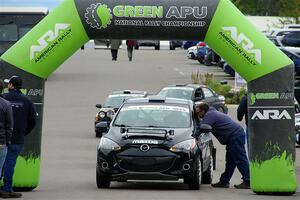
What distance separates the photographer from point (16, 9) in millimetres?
46031

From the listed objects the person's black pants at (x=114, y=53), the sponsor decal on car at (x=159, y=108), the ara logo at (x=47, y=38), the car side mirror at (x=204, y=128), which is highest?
the person's black pants at (x=114, y=53)

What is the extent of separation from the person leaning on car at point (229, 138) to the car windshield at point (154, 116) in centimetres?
35

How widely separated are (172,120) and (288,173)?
7.18 ft

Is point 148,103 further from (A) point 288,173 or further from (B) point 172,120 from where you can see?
(A) point 288,173

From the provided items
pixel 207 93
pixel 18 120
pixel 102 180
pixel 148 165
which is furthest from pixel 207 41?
pixel 207 93

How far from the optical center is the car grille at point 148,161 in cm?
1784

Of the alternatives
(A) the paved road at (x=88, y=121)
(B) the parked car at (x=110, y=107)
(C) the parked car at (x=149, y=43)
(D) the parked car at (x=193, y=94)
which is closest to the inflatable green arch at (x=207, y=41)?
(A) the paved road at (x=88, y=121)

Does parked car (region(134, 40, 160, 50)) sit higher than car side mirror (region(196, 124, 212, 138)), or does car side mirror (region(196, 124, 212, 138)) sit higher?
parked car (region(134, 40, 160, 50))

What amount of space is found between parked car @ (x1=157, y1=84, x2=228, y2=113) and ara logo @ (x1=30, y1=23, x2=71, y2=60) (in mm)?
16496

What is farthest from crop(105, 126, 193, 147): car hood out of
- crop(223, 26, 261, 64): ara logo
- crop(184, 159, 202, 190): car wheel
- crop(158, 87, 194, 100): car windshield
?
crop(158, 87, 194, 100): car windshield

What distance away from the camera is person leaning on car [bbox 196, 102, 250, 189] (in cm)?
1931

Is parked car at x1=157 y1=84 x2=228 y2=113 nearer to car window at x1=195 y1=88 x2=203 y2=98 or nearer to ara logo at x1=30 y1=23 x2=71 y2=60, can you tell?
car window at x1=195 y1=88 x2=203 y2=98

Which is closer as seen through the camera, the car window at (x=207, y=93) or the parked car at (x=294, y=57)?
the car window at (x=207, y=93)

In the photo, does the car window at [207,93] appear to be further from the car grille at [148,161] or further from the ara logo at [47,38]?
the ara logo at [47,38]
